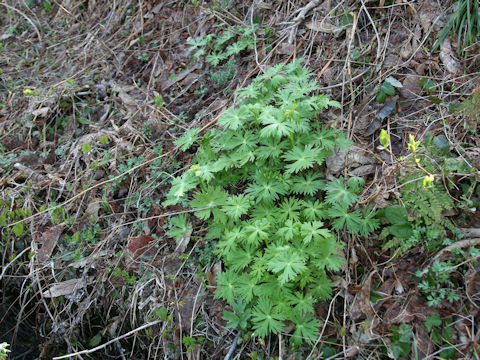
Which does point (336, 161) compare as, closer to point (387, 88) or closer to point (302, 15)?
point (387, 88)

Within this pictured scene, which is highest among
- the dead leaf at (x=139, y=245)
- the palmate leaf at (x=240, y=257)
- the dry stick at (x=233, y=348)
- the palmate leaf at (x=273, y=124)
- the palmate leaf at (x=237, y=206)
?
the palmate leaf at (x=273, y=124)

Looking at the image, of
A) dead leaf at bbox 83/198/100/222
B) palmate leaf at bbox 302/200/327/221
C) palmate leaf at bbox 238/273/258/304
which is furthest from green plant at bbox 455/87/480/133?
dead leaf at bbox 83/198/100/222

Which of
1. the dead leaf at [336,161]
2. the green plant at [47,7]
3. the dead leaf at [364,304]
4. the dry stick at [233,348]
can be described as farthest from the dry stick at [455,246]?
the green plant at [47,7]

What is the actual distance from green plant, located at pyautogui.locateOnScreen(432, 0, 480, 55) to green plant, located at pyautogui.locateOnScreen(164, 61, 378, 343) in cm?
99

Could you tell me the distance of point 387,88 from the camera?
2660 mm

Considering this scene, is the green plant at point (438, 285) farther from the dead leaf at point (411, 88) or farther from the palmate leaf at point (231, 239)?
the dead leaf at point (411, 88)

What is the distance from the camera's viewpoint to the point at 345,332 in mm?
2129

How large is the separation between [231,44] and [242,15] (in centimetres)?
36

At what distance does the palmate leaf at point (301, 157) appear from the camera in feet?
7.63


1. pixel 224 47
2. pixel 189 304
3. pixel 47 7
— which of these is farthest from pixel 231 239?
pixel 47 7

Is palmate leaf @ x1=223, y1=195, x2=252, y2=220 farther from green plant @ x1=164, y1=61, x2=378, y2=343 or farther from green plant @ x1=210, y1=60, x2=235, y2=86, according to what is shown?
green plant @ x1=210, y1=60, x2=235, y2=86

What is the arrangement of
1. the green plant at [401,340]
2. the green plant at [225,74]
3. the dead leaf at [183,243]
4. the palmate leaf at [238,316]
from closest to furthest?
the green plant at [401,340] < the palmate leaf at [238,316] < the dead leaf at [183,243] < the green plant at [225,74]

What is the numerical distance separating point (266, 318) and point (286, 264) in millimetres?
337

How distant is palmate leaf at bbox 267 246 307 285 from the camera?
2.03 m
